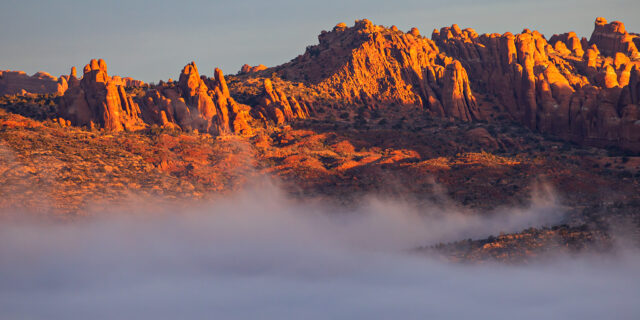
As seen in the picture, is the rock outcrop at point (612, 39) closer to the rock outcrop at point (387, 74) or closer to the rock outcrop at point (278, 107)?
the rock outcrop at point (387, 74)

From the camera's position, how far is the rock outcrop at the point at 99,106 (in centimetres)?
10606

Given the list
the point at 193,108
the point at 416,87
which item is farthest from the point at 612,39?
the point at 193,108

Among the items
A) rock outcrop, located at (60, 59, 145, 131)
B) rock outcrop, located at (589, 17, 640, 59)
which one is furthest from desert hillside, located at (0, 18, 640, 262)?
rock outcrop, located at (589, 17, 640, 59)

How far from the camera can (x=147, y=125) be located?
110m

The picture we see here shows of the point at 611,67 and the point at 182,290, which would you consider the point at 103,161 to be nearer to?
the point at 182,290

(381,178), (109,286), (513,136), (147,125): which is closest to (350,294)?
(109,286)

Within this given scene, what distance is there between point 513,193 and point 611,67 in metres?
59.5

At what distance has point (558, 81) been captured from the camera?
136000 millimetres

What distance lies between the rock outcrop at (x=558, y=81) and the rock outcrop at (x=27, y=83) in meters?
99.8

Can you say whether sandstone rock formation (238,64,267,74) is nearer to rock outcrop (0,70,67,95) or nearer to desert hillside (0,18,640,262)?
desert hillside (0,18,640,262)

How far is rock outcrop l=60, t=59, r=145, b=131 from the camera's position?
10606cm

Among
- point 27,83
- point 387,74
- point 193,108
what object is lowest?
point 193,108

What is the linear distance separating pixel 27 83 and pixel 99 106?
8886cm

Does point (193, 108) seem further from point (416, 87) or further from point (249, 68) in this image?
point (249, 68)
